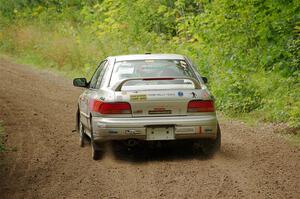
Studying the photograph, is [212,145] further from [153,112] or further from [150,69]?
[150,69]

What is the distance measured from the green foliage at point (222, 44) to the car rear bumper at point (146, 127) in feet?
11.2

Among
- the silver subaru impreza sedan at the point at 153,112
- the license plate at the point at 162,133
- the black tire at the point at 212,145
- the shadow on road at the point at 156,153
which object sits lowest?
the shadow on road at the point at 156,153

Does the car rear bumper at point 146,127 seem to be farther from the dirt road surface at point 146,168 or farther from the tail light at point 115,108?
the dirt road surface at point 146,168

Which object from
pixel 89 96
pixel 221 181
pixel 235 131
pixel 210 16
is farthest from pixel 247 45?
pixel 221 181

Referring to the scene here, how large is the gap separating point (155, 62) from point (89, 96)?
3.71 ft

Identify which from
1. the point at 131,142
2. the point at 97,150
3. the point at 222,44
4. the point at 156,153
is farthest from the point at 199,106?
the point at 222,44

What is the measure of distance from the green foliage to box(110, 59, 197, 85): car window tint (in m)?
3.07

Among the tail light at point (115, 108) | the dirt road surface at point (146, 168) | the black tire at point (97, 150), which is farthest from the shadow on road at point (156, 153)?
the tail light at point (115, 108)

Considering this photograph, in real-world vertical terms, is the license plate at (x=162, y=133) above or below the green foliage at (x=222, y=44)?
above

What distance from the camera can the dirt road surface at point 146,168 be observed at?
7.57 m

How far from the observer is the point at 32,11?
3269 centimetres

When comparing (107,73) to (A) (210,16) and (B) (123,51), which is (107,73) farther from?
(B) (123,51)

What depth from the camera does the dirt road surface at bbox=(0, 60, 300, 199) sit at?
757 cm

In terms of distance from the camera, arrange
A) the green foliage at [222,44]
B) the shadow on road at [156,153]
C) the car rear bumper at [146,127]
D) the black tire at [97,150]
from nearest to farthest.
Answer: the car rear bumper at [146,127], the black tire at [97,150], the shadow on road at [156,153], the green foliage at [222,44]
